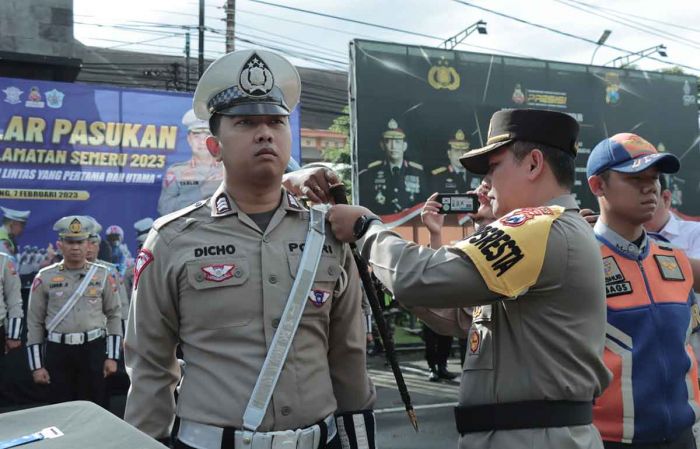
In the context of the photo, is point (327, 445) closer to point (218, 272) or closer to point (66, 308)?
point (218, 272)

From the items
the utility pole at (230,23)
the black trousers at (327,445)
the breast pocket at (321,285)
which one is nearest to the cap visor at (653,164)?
the breast pocket at (321,285)

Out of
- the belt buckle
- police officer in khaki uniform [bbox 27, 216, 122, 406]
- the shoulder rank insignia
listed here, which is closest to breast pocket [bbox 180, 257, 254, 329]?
the belt buckle

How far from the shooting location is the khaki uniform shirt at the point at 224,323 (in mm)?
2053

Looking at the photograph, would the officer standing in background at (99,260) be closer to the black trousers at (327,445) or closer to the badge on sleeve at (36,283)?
the badge on sleeve at (36,283)

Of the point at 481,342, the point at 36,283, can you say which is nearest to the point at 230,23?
the point at 36,283

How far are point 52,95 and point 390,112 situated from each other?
4048 mm

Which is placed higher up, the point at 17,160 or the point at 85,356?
the point at 17,160

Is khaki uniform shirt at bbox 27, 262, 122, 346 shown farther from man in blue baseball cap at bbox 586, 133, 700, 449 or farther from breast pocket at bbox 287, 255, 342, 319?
man in blue baseball cap at bbox 586, 133, 700, 449

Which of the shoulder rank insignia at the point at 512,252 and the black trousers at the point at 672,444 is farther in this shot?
the black trousers at the point at 672,444

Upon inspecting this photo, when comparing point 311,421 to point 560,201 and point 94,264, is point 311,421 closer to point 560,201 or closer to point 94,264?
point 560,201

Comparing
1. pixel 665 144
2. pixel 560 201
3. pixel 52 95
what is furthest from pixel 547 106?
pixel 560 201

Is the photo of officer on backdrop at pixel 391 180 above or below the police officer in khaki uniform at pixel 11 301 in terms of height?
above

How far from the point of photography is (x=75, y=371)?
6.70m

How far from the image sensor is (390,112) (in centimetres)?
934
